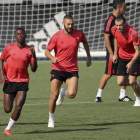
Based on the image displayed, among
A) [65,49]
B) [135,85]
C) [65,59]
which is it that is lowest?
[135,85]

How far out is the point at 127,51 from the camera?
1130 cm

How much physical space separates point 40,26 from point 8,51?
43.0ft

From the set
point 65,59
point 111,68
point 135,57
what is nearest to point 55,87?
point 65,59

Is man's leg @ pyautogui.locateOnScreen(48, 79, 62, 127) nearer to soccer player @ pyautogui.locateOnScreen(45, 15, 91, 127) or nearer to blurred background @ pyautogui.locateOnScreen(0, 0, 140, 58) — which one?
soccer player @ pyautogui.locateOnScreen(45, 15, 91, 127)

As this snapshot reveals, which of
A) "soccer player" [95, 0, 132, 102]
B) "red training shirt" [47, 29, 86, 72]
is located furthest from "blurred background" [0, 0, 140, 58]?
"red training shirt" [47, 29, 86, 72]

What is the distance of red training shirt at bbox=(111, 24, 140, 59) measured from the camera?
10.7 m

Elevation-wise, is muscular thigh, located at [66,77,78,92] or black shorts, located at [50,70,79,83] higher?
black shorts, located at [50,70,79,83]

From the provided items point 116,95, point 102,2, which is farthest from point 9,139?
point 102,2

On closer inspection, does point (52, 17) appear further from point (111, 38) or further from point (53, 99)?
point (53, 99)

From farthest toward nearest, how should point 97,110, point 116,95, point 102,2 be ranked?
point 102,2
point 116,95
point 97,110

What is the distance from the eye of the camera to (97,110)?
11.0 metres

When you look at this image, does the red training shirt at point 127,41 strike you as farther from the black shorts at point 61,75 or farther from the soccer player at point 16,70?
the soccer player at point 16,70

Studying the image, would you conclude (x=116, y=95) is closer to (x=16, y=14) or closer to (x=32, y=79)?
(x=32, y=79)

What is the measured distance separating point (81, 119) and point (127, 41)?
1.94m
